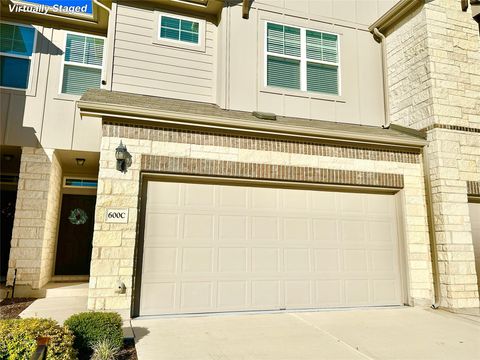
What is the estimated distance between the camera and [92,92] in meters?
7.04

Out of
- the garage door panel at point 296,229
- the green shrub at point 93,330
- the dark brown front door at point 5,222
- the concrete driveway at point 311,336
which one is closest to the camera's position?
the green shrub at point 93,330

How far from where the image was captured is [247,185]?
6.73 metres

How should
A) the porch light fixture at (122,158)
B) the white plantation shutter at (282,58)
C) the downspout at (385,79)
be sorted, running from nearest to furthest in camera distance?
the porch light fixture at (122,158) < the white plantation shutter at (282,58) < the downspout at (385,79)

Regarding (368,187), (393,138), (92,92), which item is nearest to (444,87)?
(393,138)

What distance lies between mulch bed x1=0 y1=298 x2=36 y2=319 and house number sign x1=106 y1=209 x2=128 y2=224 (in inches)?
85.8

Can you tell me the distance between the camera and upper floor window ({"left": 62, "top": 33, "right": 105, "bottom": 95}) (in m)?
8.43

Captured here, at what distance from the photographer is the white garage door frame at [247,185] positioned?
5.89 meters

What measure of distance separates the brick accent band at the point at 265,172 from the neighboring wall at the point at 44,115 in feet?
9.00

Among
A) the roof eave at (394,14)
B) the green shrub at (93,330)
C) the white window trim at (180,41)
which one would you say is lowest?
the green shrub at (93,330)

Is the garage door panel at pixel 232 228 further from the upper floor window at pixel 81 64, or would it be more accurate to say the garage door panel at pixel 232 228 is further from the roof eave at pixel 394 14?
the roof eave at pixel 394 14

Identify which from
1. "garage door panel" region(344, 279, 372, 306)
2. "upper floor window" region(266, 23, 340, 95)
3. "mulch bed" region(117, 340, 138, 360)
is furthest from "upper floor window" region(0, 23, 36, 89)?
"garage door panel" region(344, 279, 372, 306)

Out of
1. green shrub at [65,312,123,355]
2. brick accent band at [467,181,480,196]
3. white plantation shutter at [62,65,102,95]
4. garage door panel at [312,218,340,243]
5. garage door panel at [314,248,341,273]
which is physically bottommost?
green shrub at [65,312,123,355]

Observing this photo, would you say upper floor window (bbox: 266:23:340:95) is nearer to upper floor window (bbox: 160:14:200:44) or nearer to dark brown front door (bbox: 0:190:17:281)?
upper floor window (bbox: 160:14:200:44)

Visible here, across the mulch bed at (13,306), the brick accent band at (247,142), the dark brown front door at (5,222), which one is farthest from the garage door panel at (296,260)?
the dark brown front door at (5,222)
